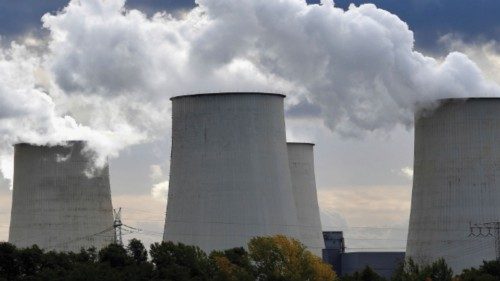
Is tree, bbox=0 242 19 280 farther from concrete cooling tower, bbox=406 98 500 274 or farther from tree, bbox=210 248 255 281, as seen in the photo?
concrete cooling tower, bbox=406 98 500 274

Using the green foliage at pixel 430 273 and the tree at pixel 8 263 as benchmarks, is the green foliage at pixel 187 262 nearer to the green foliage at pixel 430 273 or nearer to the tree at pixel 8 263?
the tree at pixel 8 263

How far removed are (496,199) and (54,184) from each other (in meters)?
13.8

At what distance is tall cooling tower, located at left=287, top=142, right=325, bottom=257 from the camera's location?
4647 centimetres

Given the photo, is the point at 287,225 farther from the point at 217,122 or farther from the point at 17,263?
the point at 17,263

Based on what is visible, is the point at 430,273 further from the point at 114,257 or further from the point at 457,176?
the point at 114,257

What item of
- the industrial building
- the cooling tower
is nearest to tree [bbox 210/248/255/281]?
the cooling tower

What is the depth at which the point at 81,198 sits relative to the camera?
44156mm

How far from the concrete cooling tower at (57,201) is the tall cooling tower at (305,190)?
602cm

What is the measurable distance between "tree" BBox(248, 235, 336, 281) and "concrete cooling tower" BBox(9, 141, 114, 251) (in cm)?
964

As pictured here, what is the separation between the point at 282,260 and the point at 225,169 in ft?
8.50

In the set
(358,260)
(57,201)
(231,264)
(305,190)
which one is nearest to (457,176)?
(231,264)

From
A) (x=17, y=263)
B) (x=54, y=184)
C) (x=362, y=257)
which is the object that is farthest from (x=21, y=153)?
(x=362, y=257)

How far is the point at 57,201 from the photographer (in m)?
44.0

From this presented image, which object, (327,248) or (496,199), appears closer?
(496,199)
